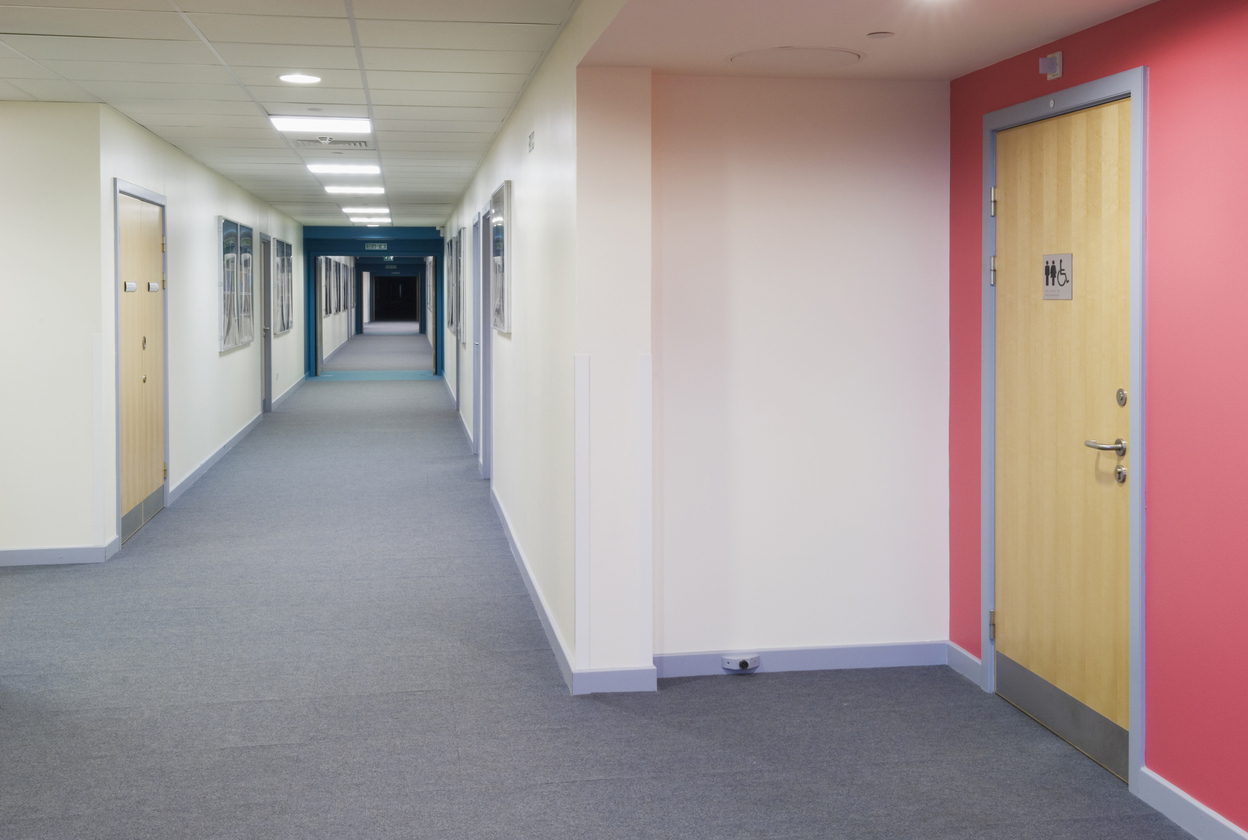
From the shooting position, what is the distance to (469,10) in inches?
163

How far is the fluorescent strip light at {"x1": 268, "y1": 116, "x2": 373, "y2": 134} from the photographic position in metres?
6.68

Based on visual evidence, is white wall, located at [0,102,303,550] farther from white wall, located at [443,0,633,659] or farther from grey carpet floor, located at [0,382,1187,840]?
white wall, located at [443,0,633,659]

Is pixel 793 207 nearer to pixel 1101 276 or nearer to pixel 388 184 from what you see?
pixel 1101 276

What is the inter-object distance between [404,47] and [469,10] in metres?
0.70

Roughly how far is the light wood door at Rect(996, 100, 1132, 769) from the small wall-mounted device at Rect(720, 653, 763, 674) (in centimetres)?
96

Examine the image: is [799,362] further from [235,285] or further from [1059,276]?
[235,285]

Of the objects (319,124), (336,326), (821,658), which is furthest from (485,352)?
(336,326)

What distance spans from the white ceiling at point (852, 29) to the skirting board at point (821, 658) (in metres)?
2.31

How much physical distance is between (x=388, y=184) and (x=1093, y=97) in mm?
8384

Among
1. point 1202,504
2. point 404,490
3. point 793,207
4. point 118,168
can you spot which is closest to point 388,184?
point 404,490

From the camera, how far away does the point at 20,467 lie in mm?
6301

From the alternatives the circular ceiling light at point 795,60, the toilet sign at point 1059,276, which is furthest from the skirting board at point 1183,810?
the circular ceiling light at point 795,60

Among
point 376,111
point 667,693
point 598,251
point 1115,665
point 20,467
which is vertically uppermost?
point 376,111

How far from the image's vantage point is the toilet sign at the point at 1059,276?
3.61 m
